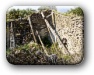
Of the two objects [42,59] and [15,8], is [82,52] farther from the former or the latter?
[15,8]

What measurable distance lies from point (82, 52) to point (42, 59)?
0.16 m

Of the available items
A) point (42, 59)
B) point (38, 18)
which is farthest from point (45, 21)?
point (42, 59)

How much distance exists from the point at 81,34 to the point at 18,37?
0.24 meters

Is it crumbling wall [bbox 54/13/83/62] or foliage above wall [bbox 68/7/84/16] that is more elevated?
foliage above wall [bbox 68/7/84/16]

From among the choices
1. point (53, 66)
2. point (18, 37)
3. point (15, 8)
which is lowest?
point (53, 66)

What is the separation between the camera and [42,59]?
1.40 metres

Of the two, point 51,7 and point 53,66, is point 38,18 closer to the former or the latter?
point 51,7

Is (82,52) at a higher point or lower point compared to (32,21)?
lower

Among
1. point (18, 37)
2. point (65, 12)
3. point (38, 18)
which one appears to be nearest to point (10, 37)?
point (18, 37)

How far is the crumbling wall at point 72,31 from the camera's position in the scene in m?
1.39

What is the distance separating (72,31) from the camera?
1399mm

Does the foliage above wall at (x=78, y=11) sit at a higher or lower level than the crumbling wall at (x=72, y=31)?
higher

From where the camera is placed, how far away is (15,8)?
1.40m

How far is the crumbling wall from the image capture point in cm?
139
